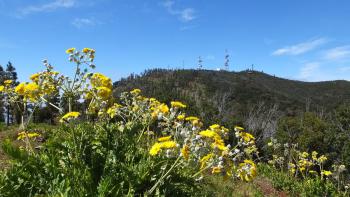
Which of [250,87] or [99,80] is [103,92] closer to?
[99,80]

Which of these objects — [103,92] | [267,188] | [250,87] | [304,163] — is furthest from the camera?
[250,87]

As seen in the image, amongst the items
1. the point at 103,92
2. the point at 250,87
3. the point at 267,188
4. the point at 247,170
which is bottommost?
the point at 267,188

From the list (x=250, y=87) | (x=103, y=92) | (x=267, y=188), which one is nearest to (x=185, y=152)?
(x=103, y=92)

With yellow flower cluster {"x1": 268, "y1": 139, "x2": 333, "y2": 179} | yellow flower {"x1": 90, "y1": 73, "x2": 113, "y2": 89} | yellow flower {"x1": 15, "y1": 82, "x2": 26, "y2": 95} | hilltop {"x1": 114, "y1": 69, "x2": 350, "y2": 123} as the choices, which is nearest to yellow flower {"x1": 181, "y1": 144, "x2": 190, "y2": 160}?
yellow flower {"x1": 90, "y1": 73, "x2": 113, "y2": 89}

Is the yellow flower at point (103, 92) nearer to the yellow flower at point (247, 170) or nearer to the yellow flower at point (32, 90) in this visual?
the yellow flower at point (32, 90)

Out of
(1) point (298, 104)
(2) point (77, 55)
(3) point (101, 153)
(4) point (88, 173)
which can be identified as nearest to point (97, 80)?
(2) point (77, 55)

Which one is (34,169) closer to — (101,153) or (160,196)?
(101,153)

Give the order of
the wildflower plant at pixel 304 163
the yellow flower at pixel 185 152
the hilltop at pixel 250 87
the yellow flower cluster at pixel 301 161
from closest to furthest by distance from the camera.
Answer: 1. the yellow flower at pixel 185 152
2. the wildflower plant at pixel 304 163
3. the yellow flower cluster at pixel 301 161
4. the hilltop at pixel 250 87

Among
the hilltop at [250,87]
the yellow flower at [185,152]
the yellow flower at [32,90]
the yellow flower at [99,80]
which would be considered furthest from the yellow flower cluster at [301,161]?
the hilltop at [250,87]

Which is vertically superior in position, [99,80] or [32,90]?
[99,80]

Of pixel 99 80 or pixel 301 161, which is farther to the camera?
pixel 301 161

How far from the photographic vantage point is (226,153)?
373cm

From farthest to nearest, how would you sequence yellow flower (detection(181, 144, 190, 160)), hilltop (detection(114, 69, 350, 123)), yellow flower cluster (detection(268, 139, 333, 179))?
hilltop (detection(114, 69, 350, 123)) < yellow flower cluster (detection(268, 139, 333, 179)) < yellow flower (detection(181, 144, 190, 160))

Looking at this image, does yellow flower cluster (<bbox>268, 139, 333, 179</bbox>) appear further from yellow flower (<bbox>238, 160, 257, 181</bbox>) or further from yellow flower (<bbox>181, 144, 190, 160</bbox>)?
yellow flower (<bbox>181, 144, 190, 160</bbox>)
